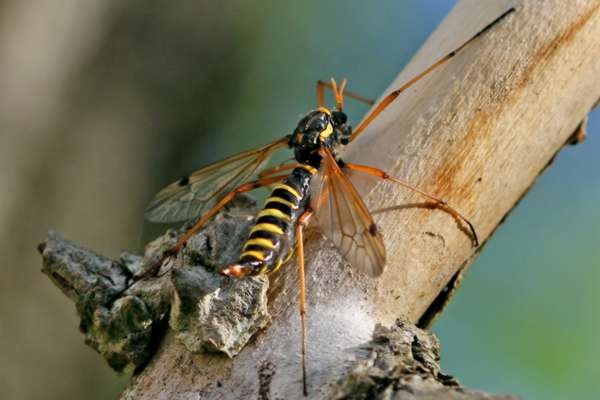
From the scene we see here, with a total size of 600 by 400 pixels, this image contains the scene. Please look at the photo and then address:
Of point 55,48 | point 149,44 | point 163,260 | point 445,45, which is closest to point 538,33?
point 445,45

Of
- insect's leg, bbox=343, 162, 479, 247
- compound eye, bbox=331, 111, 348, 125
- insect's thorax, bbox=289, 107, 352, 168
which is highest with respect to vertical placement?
compound eye, bbox=331, 111, 348, 125

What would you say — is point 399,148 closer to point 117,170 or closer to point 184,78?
point 117,170

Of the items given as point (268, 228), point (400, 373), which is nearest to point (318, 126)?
point (268, 228)

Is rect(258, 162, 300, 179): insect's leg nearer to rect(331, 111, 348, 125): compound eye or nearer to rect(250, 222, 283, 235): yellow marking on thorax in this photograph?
rect(331, 111, 348, 125): compound eye

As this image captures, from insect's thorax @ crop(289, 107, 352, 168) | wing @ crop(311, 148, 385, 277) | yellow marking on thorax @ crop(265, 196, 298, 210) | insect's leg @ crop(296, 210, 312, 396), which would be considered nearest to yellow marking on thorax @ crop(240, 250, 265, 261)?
insect's leg @ crop(296, 210, 312, 396)

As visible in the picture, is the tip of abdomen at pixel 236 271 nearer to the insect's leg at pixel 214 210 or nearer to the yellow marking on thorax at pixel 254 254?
the yellow marking on thorax at pixel 254 254

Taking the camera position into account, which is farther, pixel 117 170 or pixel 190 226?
pixel 117 170
